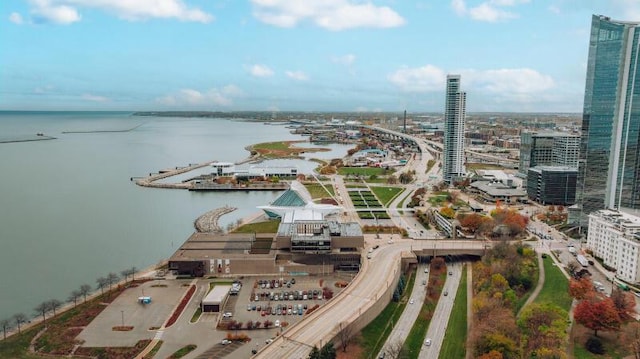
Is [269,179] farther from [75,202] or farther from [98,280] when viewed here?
[98,280]

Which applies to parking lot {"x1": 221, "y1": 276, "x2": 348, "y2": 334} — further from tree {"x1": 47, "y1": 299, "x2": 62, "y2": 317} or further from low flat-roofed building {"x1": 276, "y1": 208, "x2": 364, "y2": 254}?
tree {"x1": 47, "y1": 299, "x2": 62, "y2": 317}

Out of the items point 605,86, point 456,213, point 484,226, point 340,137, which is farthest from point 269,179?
point 340,137

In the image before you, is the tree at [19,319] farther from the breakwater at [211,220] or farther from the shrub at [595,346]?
the shrub at [595,346]

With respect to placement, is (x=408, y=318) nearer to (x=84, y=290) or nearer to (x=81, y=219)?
(x=84, y=290)

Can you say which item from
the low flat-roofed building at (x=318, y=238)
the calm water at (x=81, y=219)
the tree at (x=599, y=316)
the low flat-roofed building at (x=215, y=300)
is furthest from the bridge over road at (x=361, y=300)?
the calm water at (x=81, y=219)

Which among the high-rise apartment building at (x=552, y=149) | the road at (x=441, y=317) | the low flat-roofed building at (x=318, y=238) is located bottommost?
the road at (x=441, y=317)

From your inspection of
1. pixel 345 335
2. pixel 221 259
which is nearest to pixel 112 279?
pixel 221 259

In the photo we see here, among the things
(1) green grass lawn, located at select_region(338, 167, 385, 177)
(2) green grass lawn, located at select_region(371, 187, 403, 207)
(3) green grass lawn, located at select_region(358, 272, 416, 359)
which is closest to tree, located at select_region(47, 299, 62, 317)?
(3) green grass lawn, located at select_region(358, 272, 416, 359)
